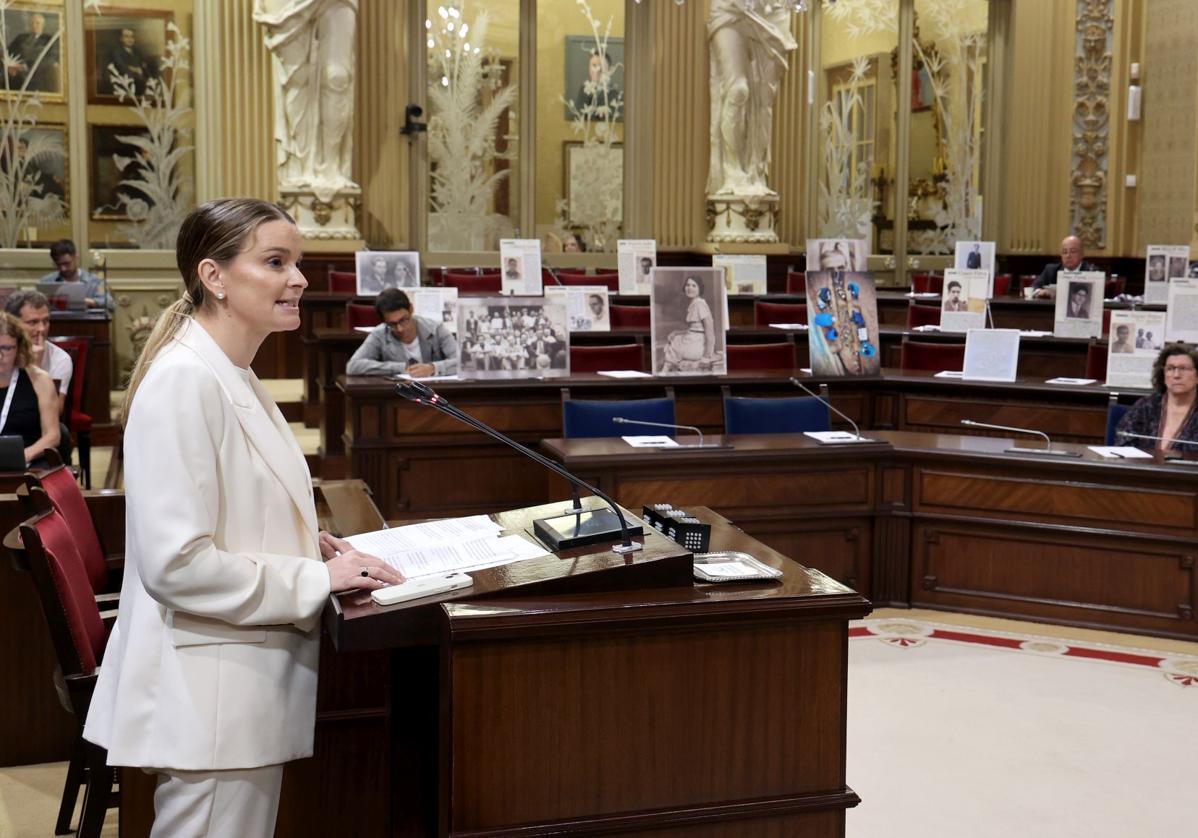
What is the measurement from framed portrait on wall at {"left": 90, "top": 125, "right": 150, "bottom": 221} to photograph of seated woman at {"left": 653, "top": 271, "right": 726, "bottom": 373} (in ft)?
20.0

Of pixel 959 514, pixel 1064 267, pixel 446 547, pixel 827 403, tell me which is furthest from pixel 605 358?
pixel 1064 267

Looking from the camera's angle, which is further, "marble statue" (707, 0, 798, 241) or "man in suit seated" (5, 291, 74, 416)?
"marble statue" (707, 0, 798, 241)

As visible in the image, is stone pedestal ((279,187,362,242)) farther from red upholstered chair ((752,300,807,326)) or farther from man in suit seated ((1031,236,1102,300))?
man in suit seated ((1031,236,1102,300))

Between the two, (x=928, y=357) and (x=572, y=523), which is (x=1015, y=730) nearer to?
(x=572, y=523)

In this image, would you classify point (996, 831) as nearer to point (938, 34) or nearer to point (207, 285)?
point (207, 285)

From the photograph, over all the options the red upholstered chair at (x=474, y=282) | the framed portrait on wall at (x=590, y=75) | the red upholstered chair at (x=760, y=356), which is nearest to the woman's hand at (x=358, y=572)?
the red upholstered chair at (x=760, y=356)

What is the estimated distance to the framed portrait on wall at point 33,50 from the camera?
10781 mm

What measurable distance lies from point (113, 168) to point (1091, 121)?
9601 mm

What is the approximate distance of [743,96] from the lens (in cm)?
1270

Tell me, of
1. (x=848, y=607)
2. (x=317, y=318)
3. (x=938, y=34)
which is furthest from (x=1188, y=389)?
(x=938, y=34)

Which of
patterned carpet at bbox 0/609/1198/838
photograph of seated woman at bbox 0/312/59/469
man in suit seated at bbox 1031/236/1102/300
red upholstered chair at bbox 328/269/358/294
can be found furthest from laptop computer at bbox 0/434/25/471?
man in suit seated at bbox 1031/236/1102/300

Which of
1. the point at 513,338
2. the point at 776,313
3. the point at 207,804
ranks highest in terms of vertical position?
the point at 776,313

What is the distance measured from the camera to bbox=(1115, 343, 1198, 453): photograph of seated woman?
18.6ft

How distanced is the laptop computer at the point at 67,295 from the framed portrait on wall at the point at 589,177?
17.5 ft
